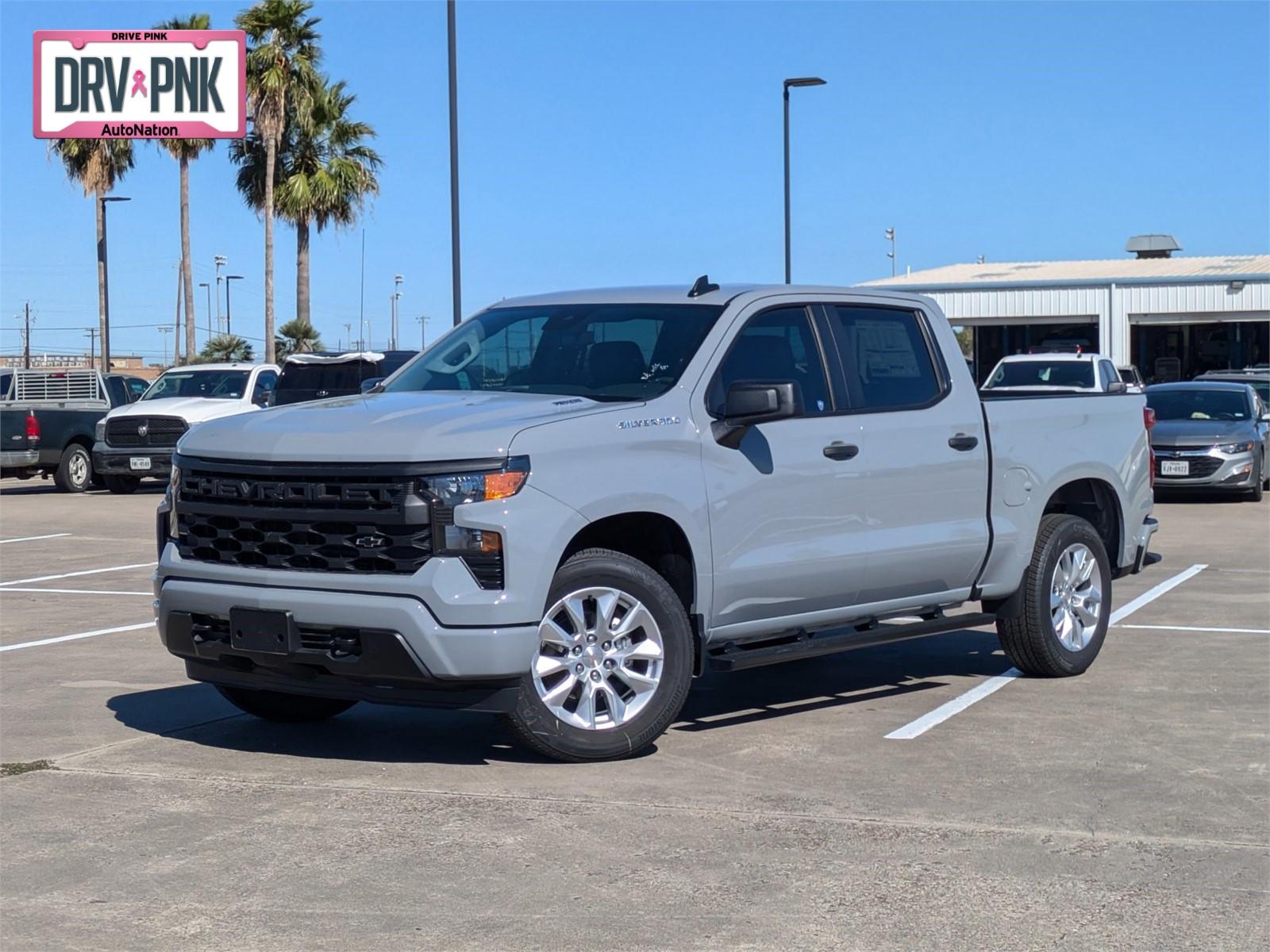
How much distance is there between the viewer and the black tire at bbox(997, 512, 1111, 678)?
8.90 m

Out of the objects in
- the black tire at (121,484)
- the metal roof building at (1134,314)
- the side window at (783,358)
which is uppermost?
the metal roof building at (1134,314)

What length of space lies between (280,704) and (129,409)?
59.4 ft

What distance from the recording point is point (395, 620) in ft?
21.2

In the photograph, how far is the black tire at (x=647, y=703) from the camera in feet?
22.2

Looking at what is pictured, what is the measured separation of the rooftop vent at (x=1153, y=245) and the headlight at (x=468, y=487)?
191 ft

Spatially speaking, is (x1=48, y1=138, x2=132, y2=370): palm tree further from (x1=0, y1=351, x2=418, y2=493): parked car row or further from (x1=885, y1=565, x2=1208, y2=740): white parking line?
(x1=885, y1=565, x2=1208, y2=740): white parking line

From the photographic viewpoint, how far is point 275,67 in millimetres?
43156

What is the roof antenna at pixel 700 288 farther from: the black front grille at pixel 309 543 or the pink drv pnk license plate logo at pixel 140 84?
the pink drv pnk license plate logo at pixel 140 84

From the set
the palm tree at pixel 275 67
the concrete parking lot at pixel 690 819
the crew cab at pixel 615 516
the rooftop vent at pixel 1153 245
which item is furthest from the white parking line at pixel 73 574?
the rooftop vent at pixel 1153 245

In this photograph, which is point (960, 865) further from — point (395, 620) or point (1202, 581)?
point (1202, 581)

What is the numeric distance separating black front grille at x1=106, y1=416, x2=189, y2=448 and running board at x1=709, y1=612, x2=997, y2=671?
698 inches

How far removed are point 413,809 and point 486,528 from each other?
1.08m

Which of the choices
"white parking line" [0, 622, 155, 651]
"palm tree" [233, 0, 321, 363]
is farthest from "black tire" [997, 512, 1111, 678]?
"palm tree" [233, 0, 321, 363]

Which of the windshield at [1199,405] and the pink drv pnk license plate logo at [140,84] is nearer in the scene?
the windshield at [1199,405]
